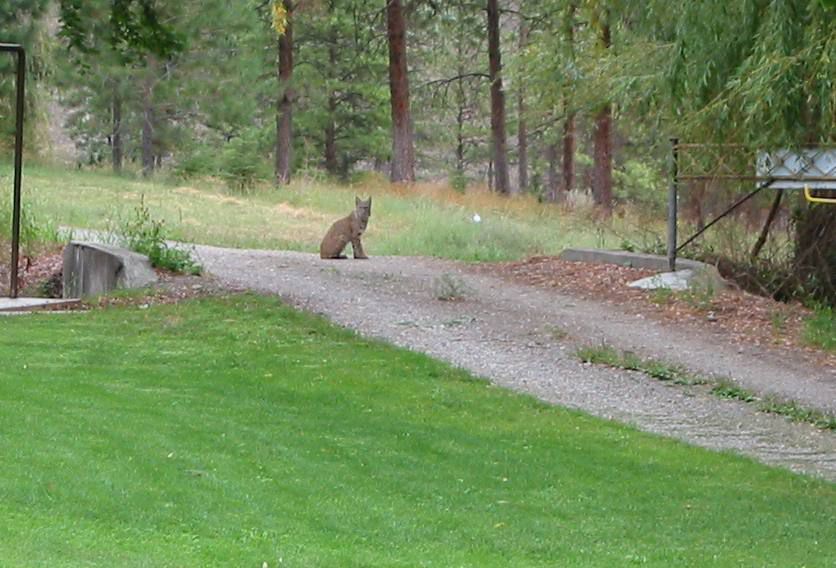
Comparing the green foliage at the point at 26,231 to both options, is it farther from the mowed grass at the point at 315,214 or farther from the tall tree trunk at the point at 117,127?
the tall tree trunk at the point at 117,127

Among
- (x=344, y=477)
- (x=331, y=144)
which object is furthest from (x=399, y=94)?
(x=344, y=477)

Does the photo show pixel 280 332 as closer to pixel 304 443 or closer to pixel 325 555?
pixel 304 443

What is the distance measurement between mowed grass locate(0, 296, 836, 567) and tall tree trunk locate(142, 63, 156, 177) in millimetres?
29079

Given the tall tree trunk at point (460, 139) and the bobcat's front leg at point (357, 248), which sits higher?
the tall tree trunk at point (460, 139)

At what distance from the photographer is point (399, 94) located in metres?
34.3

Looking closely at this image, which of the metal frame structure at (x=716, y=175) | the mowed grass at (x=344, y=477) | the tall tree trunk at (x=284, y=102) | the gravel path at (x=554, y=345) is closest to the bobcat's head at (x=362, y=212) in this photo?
the gravel path at (x=554, y=345)

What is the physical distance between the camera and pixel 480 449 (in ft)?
29.0

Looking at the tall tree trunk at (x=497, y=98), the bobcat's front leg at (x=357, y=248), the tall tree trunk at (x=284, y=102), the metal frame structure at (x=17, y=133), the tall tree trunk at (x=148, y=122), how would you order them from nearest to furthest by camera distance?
the metal frame structure at (x=17, y=133) → the bobcat's front leg at (x=357, y=248) → the tall tree trunk at (x=284, y=102) → the tall tree trunk at (x=497, y=98) → the tall tree trunk at (x=148, y=122)

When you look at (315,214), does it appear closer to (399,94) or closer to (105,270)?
(399,94)

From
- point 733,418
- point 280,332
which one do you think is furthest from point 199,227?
point 733,418

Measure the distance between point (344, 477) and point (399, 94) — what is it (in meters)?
27.1

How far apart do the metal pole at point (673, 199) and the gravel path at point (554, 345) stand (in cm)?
179

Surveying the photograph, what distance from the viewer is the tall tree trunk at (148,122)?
40056 mm

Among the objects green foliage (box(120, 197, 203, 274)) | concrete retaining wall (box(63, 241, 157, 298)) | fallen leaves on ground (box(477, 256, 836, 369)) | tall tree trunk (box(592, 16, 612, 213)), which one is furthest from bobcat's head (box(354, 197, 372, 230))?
tall tree trunk (box(592, 16, 612, 213))
